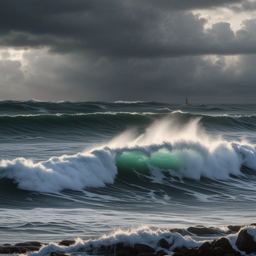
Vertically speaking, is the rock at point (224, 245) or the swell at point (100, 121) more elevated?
the swell at point (100, 121)

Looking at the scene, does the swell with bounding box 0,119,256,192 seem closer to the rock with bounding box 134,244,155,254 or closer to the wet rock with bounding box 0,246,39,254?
the wet rock with bounding box 0,246,39,254

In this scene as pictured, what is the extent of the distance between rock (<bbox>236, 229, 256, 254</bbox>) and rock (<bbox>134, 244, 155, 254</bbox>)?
47.3 inches

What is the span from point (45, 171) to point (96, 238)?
3942 mm

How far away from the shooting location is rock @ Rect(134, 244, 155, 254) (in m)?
4.23

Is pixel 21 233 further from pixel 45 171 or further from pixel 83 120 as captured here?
pixel 83 120

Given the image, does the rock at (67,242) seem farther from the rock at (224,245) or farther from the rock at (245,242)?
the rock at (245,242)

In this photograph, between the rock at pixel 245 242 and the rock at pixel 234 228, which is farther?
the rock at pixel 234 228

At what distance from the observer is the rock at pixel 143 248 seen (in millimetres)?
4234

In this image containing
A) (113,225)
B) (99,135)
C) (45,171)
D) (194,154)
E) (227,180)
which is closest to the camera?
(113,225)

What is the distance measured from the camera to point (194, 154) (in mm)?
11984

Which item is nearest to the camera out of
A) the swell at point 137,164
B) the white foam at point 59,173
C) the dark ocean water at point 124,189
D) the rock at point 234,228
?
the rock at point 234,228

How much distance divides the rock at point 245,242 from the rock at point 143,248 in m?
1.20

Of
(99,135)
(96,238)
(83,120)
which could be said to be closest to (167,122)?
(83,120)

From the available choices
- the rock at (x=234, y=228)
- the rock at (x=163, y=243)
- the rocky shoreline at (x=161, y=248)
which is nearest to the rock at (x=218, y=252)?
the rocky shoreline at (x=161, y=248)
